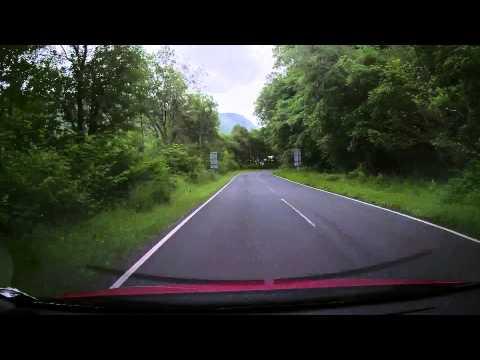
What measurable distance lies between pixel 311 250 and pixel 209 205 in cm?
1065

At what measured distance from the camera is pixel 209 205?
1875 centimetres

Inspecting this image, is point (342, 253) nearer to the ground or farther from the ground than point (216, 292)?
nearer to the ground


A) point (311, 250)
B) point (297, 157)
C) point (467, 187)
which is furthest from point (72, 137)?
point (297, 157)

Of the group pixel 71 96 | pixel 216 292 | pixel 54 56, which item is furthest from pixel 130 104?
pixel 216 292

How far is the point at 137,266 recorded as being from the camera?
7.40 metres

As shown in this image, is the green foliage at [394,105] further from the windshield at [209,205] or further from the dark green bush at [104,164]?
the dark green bush at [104,164]

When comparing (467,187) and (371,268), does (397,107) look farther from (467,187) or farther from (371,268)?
(371,268)

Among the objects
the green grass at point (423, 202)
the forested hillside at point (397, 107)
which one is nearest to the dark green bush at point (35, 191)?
the green grass at point (423, 202)

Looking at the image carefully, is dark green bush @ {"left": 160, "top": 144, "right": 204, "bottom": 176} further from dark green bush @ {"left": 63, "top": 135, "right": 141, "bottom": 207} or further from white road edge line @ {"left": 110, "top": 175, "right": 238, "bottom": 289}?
white road edge line @ {"left": 110, "top": 175, "right": 238, "bottom": 289}

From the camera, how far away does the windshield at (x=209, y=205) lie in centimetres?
719

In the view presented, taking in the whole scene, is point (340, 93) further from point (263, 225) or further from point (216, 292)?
point (216, 292)

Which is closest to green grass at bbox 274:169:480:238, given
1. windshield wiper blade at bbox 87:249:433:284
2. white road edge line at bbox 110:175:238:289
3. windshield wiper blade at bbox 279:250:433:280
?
windshield wiper blade at bbox 279:250:433:280

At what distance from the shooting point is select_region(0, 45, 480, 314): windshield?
23.6ft
